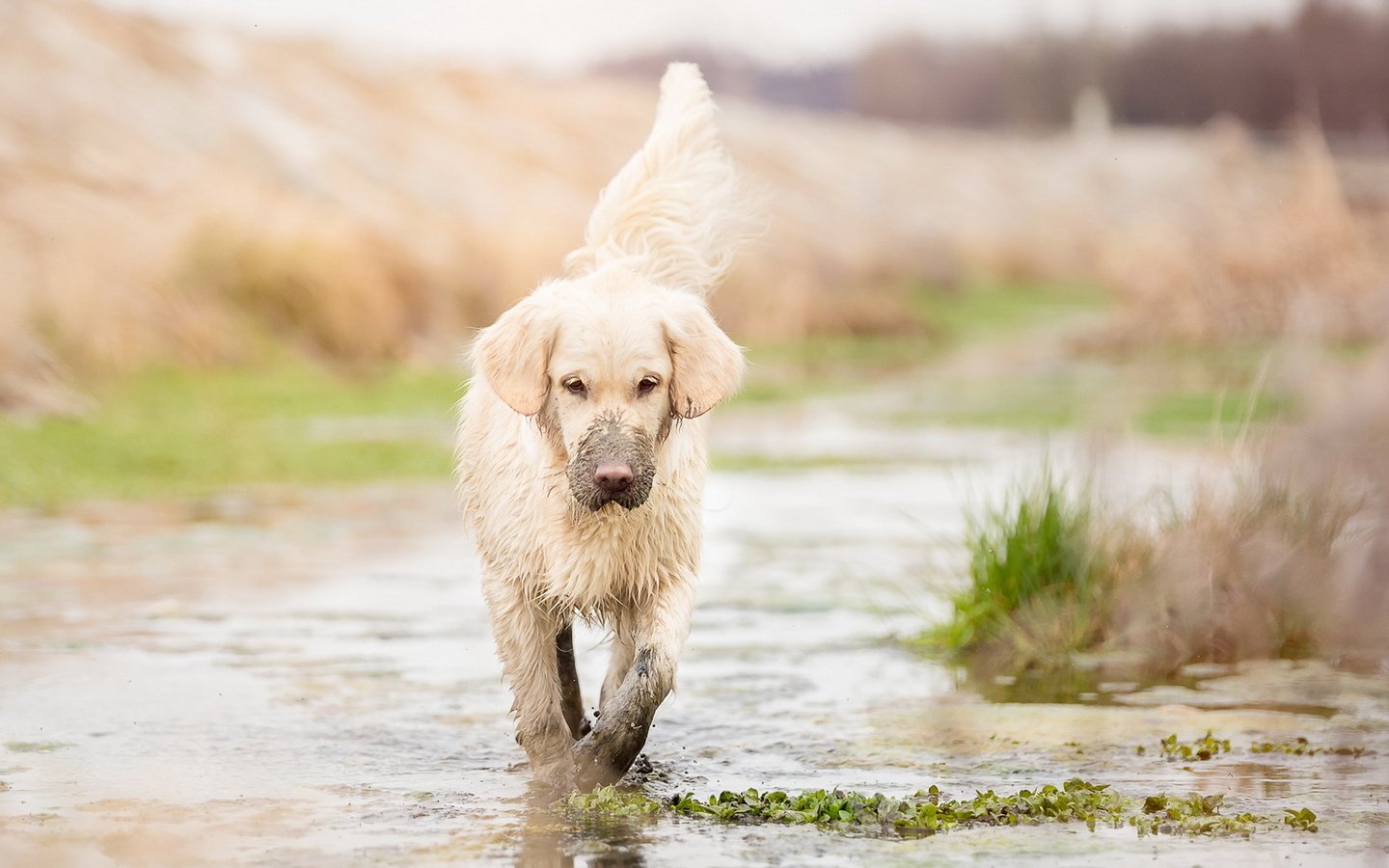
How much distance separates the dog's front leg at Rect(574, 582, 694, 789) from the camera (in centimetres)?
602

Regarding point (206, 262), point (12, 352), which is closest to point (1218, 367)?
point (206, 262)

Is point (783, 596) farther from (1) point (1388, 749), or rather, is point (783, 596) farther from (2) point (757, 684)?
(1) point (1388, 749)

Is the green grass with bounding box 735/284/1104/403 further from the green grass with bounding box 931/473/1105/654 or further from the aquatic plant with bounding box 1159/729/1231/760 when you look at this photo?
the aquatic plant with bounding box 1159/729/1231/760

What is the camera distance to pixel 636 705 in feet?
19.8

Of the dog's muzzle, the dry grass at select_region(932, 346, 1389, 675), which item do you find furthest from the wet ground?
the dog's muzzle

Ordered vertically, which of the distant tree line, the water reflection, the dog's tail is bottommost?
the water reflection

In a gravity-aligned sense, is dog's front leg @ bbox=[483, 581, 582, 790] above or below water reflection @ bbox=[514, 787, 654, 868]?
above

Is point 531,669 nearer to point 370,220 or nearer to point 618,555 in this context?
point 618,555

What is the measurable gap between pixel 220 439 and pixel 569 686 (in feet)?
29.5

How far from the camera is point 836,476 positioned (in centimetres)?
1486

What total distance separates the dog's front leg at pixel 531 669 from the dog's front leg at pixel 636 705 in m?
0.19

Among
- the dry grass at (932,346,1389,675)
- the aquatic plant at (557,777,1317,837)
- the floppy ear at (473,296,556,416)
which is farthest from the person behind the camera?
the dry grass at (932,346,1389,675)

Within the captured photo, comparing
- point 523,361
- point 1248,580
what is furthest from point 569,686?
point 1248,580

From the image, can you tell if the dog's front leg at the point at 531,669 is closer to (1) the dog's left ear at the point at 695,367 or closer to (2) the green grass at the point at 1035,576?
(1) the dog's left ear at the point at 695,367
